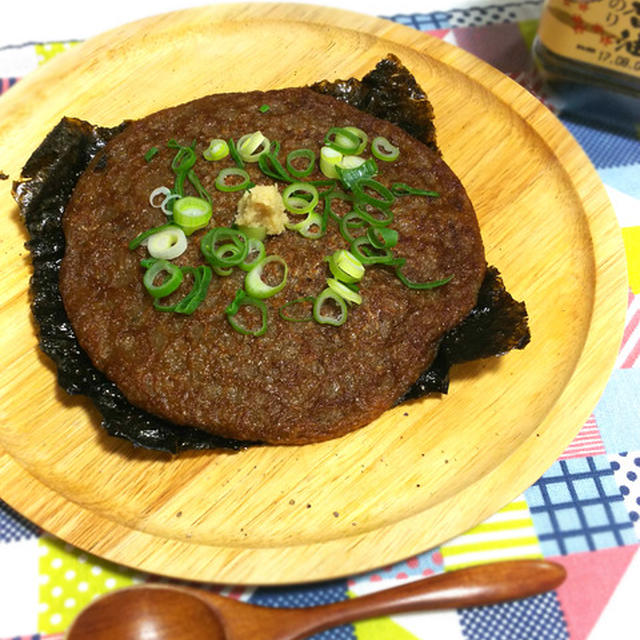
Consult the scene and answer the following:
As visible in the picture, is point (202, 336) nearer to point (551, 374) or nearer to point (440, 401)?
point (440, 401)

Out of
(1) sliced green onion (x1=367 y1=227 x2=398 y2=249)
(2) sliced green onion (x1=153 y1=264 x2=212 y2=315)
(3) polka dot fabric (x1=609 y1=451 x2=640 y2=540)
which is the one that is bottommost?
(3) polka dot fabric (x1=609 y1=451 x2=640 y2=540)

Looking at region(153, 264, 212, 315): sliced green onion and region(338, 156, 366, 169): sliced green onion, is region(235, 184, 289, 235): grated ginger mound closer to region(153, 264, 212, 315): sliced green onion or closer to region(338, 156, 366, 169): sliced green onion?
region(153, 264, 212, 315): sliced green onion

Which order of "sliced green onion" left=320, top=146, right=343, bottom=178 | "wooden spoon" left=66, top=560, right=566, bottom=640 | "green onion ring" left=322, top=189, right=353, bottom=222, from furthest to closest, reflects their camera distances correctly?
1. "sliced green onion" left=320, top=146, right=343, bottom=178
2. "green onion ring" left=322, top=189, right=353, bottom=222
3. "wooden spoon" left=66, top=560, right=566, bottom=640

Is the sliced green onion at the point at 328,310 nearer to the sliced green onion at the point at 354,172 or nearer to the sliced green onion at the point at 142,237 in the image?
the sliced green onion at the point at 354,172

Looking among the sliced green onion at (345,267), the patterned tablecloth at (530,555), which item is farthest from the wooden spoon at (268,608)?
the sliced green onion at (345,267)

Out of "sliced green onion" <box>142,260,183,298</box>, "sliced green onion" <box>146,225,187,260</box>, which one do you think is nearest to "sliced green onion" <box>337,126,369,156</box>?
"sliced green onion" <box>146,225,187,260</box>

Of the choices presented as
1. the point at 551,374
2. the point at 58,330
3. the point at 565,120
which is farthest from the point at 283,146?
the point at 565,120

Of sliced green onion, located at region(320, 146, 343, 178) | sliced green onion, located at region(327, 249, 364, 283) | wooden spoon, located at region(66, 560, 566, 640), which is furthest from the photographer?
sliced green onion, located at region(320, 146, 343, 178)
